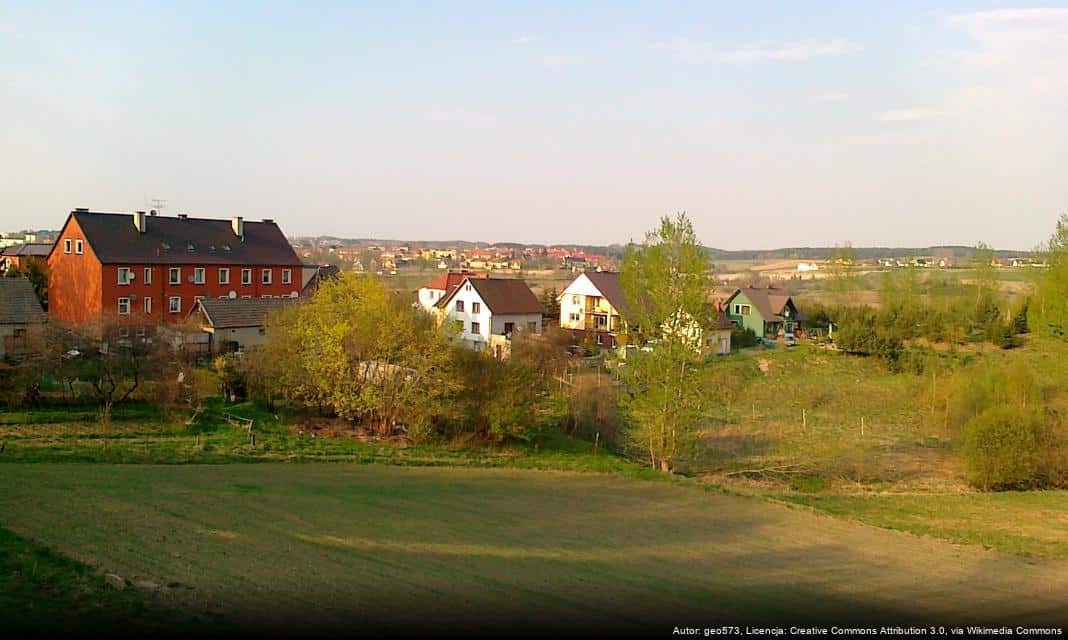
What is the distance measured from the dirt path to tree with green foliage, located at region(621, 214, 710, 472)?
5.46 metres

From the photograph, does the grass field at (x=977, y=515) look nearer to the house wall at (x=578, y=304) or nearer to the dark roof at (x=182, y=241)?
the house wall at (x=578, y=304)

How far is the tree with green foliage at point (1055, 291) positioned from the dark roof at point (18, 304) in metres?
42.4

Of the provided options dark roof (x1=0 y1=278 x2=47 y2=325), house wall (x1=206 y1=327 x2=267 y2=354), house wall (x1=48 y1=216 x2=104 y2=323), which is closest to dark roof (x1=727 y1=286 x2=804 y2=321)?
house wall (x1=206 y1=327 x2=267 y2=354)

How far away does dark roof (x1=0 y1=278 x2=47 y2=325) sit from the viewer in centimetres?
3053

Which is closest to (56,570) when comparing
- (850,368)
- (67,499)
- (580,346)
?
(67,499)

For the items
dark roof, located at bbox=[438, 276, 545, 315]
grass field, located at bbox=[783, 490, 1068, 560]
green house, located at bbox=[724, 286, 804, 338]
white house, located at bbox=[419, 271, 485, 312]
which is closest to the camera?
grass field, located at bbox=[783, 490, 1068, 560]

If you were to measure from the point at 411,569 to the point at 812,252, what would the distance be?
200 meters

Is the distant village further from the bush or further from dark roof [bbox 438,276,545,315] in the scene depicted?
the bush

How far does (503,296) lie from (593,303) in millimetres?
7754

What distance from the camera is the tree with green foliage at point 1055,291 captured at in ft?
119

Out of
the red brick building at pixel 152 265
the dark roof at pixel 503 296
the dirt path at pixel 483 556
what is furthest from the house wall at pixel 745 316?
the dirt path at pixel 483 556

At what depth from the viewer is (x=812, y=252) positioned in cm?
19775

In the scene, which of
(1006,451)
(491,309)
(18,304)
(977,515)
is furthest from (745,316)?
(18,304)

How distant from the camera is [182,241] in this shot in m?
44.0
